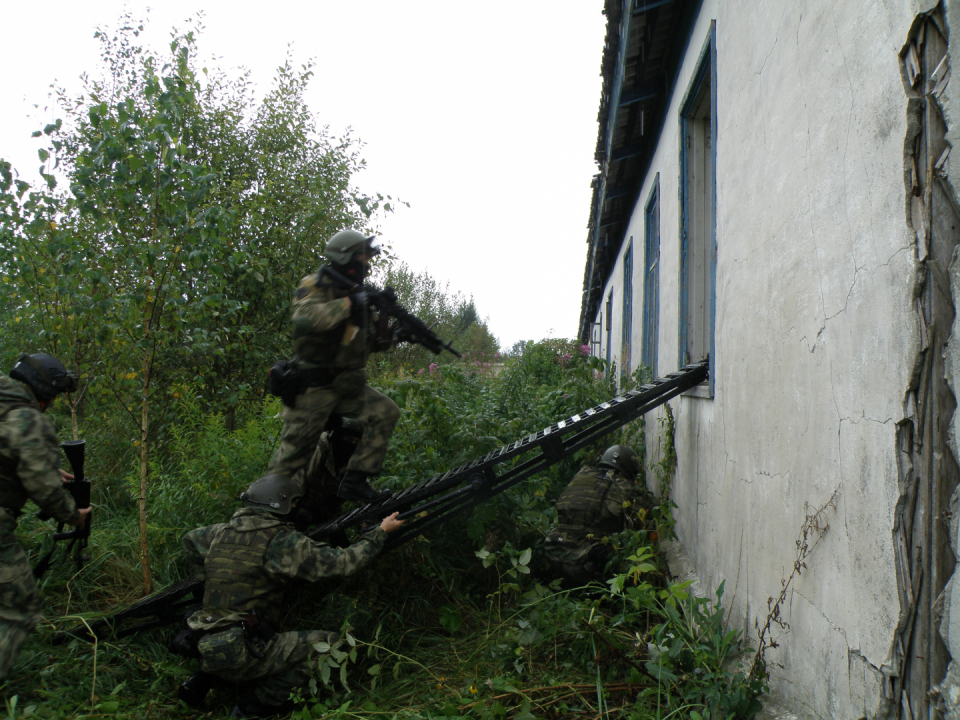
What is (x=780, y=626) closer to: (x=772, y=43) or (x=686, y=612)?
(x=686, y=612)

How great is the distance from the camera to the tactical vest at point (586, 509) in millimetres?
3996

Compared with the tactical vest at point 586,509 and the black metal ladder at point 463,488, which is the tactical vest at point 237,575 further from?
the tactical vest at point 586,509

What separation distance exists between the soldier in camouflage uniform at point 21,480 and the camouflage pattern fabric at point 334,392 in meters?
1.10

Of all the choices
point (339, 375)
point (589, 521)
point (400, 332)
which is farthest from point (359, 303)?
point (589, 521)

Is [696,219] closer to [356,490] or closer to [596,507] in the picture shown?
[596,507]

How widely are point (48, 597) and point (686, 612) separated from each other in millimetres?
3803

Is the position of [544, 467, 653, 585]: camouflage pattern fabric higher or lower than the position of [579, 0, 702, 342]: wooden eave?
lower

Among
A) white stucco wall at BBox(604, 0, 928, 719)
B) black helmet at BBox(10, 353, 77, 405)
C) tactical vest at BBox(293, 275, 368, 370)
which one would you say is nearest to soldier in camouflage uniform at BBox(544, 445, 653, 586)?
white stucco wall at BBox(604, 0, 928, 719)

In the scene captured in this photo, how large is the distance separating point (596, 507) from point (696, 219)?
1.99 meters

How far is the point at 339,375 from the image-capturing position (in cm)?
371

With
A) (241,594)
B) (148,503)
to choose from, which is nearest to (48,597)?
(148,503)

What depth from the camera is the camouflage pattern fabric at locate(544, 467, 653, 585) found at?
12.5ft

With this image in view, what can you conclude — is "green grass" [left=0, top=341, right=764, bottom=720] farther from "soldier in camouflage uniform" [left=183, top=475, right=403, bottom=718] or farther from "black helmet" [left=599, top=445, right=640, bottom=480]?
"black helmet" [left=599, top=445, right=640, bottom=480]

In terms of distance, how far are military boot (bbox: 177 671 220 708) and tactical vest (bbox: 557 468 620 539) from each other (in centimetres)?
216
